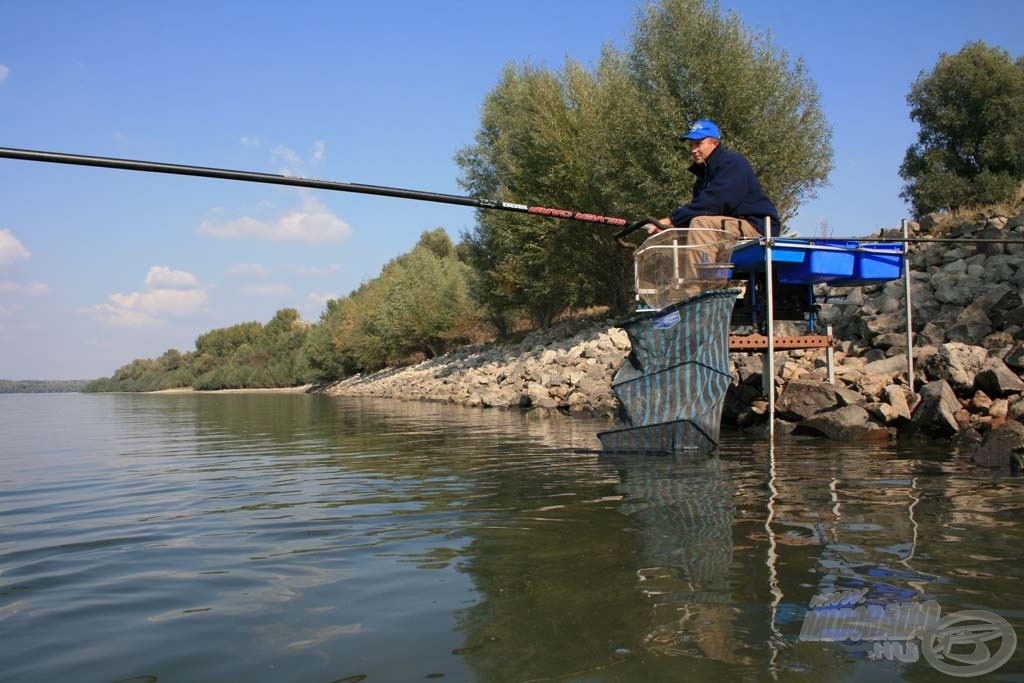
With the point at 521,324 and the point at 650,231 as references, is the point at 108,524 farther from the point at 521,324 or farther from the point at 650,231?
the point at 521,324

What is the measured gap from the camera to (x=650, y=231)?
9.20 metres

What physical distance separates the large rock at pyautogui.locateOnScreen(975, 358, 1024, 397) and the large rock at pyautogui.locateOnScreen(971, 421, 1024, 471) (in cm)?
189

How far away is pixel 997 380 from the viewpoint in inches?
396

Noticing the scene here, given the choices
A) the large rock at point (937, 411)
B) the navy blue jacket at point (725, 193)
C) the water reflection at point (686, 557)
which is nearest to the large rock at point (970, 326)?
the large rock at point (937, 411)

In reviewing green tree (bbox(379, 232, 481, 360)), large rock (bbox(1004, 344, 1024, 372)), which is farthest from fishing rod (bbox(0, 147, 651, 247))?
green tree (bbox(379, 232, 481, 360))

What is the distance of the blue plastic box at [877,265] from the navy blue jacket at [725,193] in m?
1.72

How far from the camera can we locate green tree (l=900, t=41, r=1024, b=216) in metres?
30.1

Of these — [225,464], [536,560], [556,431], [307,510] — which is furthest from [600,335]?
[536,560]

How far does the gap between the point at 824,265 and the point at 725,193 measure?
1911 millimetres

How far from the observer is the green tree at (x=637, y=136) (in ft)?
80.7

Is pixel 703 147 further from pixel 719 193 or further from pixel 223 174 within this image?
pixel 223 174

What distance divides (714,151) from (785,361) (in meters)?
5.42

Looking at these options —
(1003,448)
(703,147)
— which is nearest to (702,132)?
(703,147)

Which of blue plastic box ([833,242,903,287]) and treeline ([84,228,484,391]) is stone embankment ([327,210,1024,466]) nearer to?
blue plastic box ([833,242,903,287])
